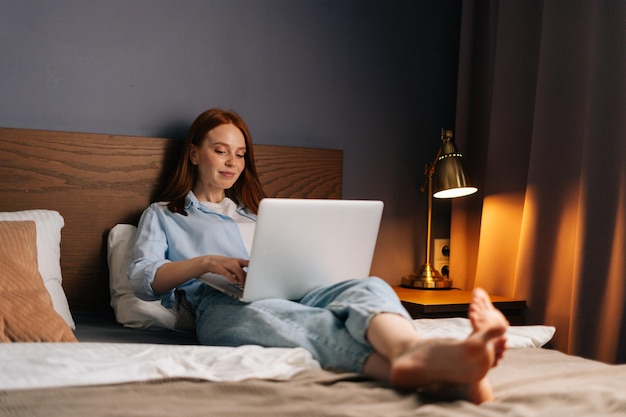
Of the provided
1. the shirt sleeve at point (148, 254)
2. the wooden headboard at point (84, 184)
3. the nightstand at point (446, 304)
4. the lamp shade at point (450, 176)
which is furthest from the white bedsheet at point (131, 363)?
the lamp shade at point (450, 176)

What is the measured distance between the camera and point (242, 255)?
229 centimetres

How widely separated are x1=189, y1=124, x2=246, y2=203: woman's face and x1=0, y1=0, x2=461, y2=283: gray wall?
0.23 metres

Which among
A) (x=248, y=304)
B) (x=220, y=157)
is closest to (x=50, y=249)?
(x=220, y=157)

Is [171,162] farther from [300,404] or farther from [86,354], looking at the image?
[300,404]

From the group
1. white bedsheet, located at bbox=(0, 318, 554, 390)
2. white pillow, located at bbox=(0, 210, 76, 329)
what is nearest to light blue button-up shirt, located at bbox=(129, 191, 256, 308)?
white pillow, located at bbox=(0, 210, 76, 329)

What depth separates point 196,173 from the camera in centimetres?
254

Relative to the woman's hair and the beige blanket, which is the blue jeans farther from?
Answer: the woman's hair

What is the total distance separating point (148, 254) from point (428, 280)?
1234mm

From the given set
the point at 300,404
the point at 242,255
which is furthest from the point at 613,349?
the point at 300,404

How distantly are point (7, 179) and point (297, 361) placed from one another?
1329 millimetres

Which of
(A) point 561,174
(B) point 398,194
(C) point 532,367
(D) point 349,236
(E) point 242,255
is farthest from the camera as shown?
(B) point 398,194

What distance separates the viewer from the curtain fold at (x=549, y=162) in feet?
7.72

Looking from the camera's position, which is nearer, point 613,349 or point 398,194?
point 613,349

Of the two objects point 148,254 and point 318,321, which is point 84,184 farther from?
point 318,321
